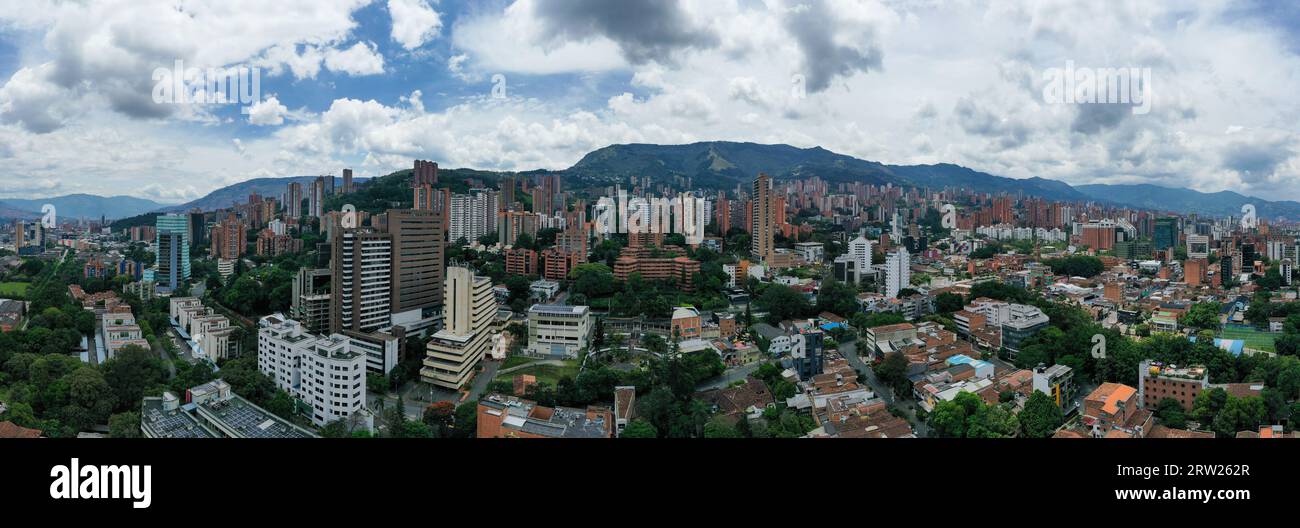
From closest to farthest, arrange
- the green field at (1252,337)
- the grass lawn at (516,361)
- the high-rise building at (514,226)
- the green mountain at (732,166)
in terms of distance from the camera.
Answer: the grass lawn at (516,361) < the green field at (1252,337) < the high-rise building at (514,226) < the green mountain at (732,166)

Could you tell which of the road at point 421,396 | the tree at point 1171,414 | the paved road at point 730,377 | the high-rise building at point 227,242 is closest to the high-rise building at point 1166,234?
the tree at point 1171,414

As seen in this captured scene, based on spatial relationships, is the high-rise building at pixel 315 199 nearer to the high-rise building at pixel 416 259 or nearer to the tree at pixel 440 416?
the high-rise building at pixel 416 259

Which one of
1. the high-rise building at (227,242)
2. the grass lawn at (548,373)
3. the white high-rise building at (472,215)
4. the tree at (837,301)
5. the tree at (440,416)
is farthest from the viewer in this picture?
the white high-rise building at (472,215)

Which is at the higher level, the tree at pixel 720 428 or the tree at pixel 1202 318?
the tree at pixel 1202 318

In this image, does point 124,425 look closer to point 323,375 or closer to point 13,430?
point 13,430
